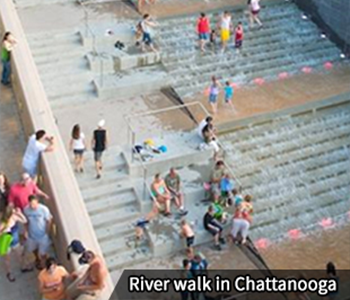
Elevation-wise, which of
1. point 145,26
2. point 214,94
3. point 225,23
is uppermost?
point 145,26

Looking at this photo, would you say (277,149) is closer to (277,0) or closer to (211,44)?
(211,44)

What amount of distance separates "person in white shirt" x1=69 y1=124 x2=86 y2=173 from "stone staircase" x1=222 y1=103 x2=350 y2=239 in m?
3.76

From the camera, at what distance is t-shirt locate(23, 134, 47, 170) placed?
1352cm

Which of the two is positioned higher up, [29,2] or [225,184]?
[29,2]

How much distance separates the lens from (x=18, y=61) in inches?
653

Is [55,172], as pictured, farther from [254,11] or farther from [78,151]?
[254,11]

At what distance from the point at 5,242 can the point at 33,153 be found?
2190 mm

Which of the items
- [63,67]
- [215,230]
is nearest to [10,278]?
[215,230]

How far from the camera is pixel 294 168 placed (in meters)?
18.1

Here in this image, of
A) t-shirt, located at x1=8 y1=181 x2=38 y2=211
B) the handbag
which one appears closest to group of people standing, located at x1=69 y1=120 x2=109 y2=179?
t-shirt, located at x1=8 y1=181 x2=38 y2=211

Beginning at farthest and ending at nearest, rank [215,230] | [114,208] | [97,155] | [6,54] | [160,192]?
[6,54], [97,155], [114,208], [160,192], [215,230]

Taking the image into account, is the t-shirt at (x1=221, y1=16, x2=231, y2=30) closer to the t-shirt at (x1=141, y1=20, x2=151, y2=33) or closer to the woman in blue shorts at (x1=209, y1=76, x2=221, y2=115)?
the t-shirt at (x1=141, y1=20, x2=151, y2=33)

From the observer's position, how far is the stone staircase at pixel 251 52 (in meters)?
20.2

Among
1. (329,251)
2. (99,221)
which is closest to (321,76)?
(329,251)
